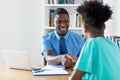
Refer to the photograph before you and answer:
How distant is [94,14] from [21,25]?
2828 millimetres

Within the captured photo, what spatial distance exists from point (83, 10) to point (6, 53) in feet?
3.53

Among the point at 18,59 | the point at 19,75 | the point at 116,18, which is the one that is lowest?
the point at 19,75

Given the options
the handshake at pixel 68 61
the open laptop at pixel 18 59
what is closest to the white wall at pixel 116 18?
the handshake at pixel 68 61

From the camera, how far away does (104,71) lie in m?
1.26

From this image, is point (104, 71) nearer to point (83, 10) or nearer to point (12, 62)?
point (83, 10)

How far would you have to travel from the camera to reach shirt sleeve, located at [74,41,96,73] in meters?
1.27

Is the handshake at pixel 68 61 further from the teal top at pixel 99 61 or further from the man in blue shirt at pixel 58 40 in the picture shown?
the teal top at pixel 99 61

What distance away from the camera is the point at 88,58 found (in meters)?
1.27

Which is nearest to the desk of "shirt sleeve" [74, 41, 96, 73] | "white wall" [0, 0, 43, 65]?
"shirt sleeve" [74, 41, 96, 73]

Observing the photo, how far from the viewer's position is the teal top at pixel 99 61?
1262mm

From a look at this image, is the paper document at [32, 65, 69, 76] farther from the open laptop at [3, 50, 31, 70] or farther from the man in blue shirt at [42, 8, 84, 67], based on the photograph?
the man in blue shirt at [42, 8, 84, 67]

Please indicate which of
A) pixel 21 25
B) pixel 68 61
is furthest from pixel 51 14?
pixel 68 61

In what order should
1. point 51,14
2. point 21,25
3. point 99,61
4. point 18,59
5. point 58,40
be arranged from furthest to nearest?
point 21,25
point 51,14
point 58,40
point 18,59
point 99,61

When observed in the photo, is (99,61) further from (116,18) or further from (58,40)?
(116,18)
